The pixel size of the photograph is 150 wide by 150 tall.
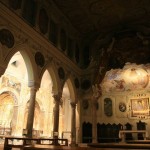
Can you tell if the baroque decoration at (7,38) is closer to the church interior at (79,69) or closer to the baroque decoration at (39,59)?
the church interior at (79,69)

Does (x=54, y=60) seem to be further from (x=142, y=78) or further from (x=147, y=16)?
(x=142, y=78)

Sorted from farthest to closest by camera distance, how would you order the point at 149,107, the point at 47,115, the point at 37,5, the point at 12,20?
the point at 47,115 → the point at 149,107 → the point at 37,5 → the point at 12,20

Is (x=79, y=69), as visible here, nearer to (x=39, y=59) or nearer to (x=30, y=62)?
(x=39, y=59)

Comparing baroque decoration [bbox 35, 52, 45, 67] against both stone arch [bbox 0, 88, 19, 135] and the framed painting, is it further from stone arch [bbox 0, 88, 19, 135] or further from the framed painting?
the framed painting

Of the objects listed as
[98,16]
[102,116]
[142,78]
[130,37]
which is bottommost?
[102,116]

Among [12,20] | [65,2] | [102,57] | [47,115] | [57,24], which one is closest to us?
[12,20]

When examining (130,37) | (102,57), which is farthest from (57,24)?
(130,37)

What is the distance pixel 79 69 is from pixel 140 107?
24.7 feet

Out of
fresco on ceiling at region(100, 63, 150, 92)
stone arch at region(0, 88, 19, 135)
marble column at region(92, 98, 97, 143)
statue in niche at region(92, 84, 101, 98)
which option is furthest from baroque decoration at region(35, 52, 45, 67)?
fresco on ceiling at region(100, 63, 150, 92)

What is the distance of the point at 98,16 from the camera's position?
18.1 metres

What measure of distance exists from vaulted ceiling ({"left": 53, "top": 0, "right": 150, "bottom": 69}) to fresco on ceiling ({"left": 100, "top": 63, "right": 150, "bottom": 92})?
3.59 m

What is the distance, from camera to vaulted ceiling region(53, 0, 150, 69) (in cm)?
1666

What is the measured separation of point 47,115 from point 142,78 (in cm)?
1083

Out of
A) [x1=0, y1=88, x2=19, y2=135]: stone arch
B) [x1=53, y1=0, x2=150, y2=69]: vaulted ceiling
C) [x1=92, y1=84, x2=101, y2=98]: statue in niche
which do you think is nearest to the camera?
[x1=53, y1=0, x2=150, y2=69]: vaulted ceiling
